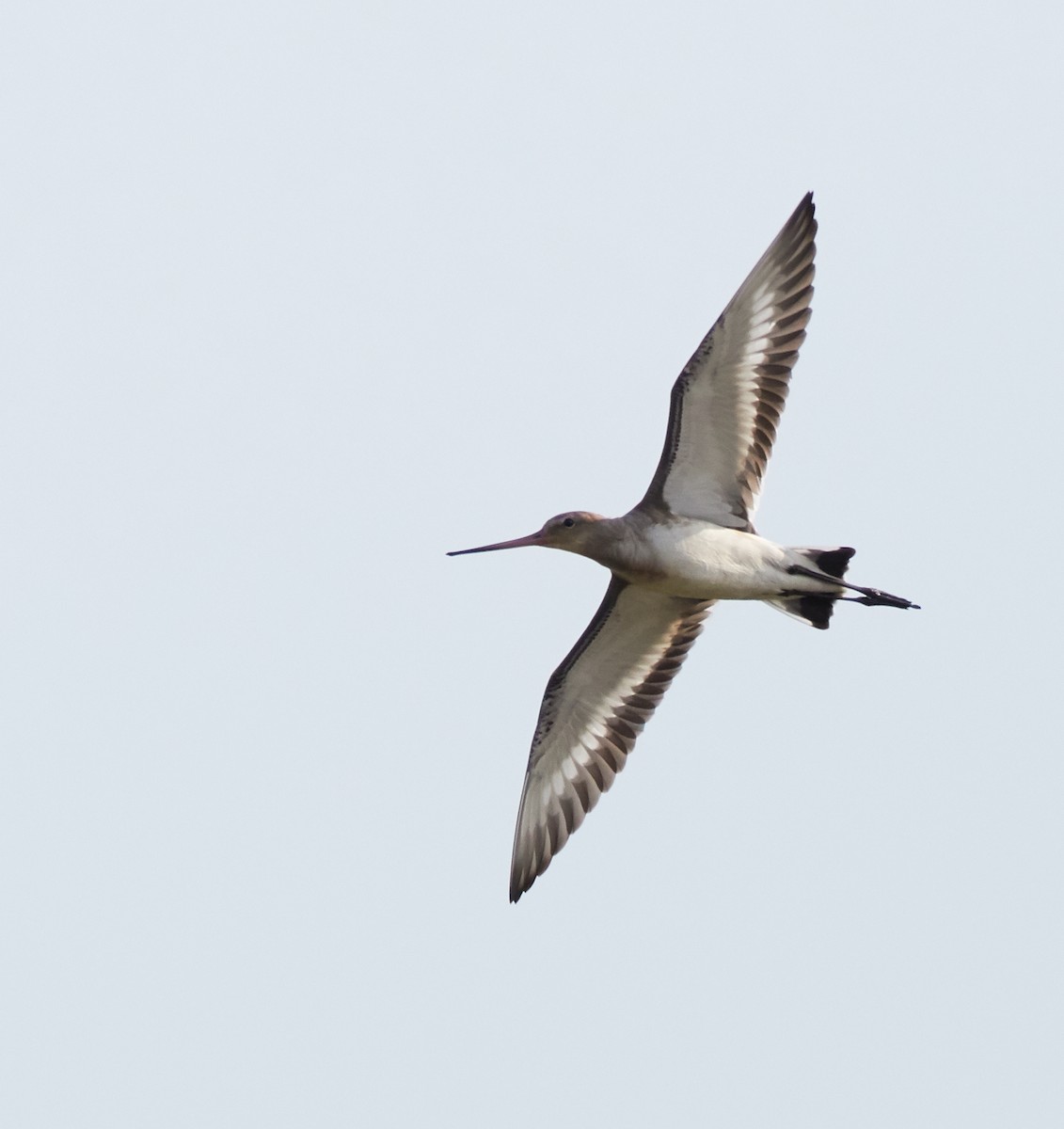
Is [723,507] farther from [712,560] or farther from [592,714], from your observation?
[592,714]

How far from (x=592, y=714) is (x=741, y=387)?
2627 millimetres

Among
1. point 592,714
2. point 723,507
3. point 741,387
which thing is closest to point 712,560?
point 723,507

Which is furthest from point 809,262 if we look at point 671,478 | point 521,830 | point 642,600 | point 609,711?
point 521,830

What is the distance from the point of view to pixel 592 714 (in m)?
13.6

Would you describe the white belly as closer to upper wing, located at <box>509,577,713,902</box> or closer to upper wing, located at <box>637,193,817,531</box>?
upper wing, located at <box>637,193,817,531</box>

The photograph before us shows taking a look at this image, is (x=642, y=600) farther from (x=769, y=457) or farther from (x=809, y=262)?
(x=809, y=262)

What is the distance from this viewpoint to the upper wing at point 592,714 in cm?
1346

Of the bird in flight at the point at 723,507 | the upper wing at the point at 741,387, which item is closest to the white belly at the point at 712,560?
the bird in flight at the point at 723,507

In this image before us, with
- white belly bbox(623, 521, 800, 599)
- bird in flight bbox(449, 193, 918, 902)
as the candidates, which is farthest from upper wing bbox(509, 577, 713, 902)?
white belly bbox(623, 521, 800, 599)

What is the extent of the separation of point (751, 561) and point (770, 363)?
1.31 m

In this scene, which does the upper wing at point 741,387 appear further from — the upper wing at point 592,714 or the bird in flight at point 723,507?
the upper wing at point 592,714

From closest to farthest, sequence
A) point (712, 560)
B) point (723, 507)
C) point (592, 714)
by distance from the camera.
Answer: point (712, 560) < point (723, 507) < point (592, 714)

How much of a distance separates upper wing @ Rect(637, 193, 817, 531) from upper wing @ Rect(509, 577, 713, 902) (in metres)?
0.95

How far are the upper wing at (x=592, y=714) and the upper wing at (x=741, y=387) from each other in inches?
37.4
